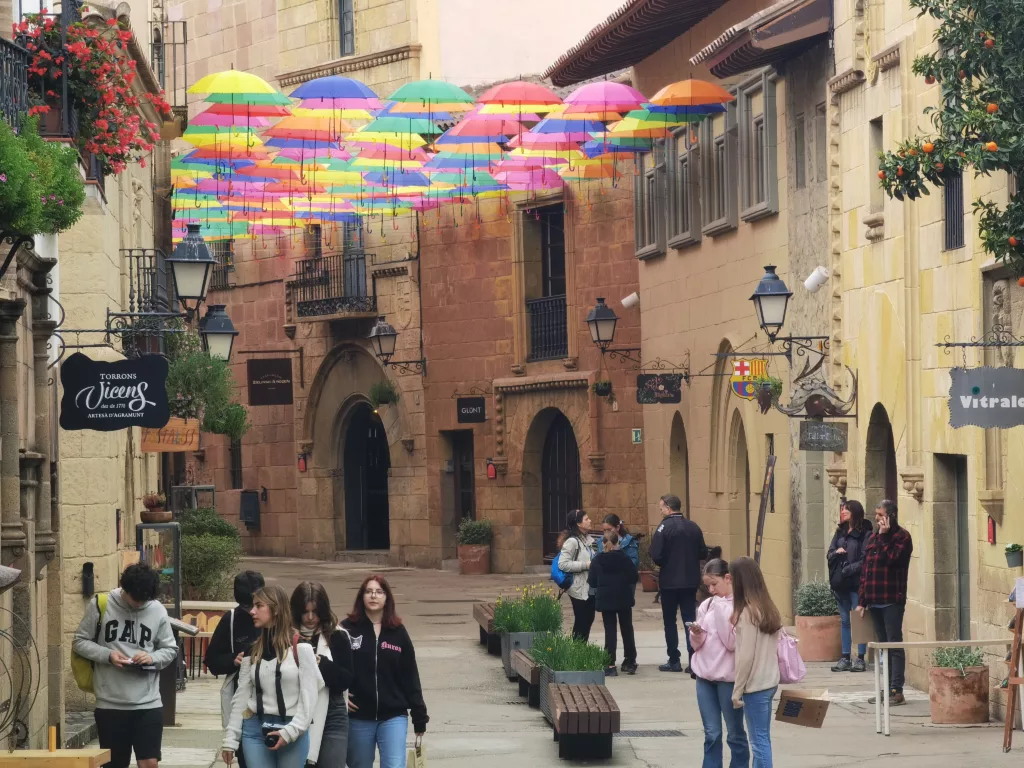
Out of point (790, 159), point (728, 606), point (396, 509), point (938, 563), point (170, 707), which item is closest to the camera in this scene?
point (728, 606)

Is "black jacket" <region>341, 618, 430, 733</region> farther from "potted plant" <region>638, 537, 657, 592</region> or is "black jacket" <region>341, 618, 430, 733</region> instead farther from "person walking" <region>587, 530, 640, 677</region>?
"potted plant" <region>638, 537, 657, 592</region>

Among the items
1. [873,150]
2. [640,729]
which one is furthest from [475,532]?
[640,729]

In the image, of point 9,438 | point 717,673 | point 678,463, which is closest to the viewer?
point 717,673

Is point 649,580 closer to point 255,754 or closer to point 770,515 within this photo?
point 770,515

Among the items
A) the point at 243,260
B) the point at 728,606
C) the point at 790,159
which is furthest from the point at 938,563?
the point at 243,260

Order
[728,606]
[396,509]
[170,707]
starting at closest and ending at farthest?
1. [728,606]
2. [170,707]
3. [396,509]

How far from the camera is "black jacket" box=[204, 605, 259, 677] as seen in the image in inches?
387

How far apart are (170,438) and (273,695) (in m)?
11.9

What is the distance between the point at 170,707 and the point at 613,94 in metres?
12.0

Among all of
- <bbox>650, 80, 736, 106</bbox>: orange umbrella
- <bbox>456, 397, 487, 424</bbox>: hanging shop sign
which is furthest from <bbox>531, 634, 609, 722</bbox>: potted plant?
<bbox>456, 397, 487, 424</bbox>: hanging shop sign

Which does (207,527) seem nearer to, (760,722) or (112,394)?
(112,394)

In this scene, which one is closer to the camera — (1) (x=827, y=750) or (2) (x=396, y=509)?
(1) (x=827, y=750)

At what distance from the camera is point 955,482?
53.5 ft

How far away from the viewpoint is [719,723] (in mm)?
11102
